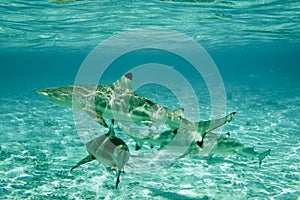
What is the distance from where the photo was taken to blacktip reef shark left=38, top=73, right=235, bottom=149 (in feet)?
19.3

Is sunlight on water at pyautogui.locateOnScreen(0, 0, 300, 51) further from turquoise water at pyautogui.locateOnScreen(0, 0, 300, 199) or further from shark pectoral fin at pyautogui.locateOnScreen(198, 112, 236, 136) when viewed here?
shark pectoral fin at pyautogui.locateOnScreen(198, 112, 236, 136)

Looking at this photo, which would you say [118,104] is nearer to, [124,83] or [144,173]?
[124,83]

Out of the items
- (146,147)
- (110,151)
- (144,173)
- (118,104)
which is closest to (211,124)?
(118,104)

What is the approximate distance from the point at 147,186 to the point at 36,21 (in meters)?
19.3

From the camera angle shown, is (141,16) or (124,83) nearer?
(124,83)

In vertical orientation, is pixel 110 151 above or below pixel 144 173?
above

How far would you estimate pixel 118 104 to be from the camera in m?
5.94

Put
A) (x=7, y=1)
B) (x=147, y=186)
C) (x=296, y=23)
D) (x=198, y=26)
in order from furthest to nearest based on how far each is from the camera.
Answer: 1. (x=198, y=26)
2. (x=296, y=23)
3. (x=7, y=1)
4. (x=147, y=186)

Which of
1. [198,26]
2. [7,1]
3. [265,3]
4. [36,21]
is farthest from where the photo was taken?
[198,26]

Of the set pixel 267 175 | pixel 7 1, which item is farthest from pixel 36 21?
pixel 267 175

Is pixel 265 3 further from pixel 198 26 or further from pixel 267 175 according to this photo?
pixel 267 175

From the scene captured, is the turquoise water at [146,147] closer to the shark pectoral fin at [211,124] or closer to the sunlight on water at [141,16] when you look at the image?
the sunlight on water at [141,16]

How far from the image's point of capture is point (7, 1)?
1695 cm

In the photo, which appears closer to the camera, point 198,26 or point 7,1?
point 7,1
